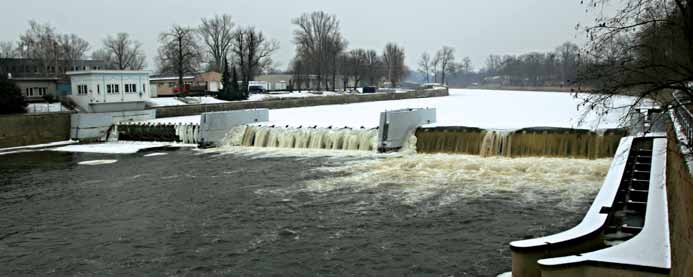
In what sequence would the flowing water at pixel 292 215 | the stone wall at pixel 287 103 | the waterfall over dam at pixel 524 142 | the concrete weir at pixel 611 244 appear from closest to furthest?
the concrete weir at pixel 611 244 → the flowing water at pixel 292 215 → the waterfall over dam at pixel 524 142 → the stone wall at pixel 287 103

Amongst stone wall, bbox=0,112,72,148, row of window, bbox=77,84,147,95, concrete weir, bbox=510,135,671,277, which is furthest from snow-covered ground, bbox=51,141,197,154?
concrete weir, bbox=510,135,671,277

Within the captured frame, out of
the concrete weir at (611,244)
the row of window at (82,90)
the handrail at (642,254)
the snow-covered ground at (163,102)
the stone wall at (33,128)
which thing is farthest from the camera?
the snow-covered ground at (163,102)

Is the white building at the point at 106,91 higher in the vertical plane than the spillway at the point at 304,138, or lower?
higher

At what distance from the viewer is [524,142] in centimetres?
2195

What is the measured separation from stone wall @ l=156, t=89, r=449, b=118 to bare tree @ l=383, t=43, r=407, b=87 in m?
27.9

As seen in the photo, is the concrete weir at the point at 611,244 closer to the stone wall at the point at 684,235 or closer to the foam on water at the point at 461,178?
the stone wall at the point at 684,235

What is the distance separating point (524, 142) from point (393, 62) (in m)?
87.3

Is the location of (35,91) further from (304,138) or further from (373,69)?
(373,69)

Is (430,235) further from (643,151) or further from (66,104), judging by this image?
(66,104)

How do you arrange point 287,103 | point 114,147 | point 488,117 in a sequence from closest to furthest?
point 114,147 < point 488,117 < point 287,103

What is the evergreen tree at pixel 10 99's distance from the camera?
114 feet

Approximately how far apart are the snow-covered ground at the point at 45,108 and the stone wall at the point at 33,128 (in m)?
2.86

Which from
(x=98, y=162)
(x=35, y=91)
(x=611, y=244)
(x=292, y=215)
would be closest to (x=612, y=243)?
(x=611, y=244)

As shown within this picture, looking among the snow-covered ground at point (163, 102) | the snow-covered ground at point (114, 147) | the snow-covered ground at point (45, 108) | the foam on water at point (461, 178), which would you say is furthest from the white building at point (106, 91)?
the foam on water at point (461, 178)
